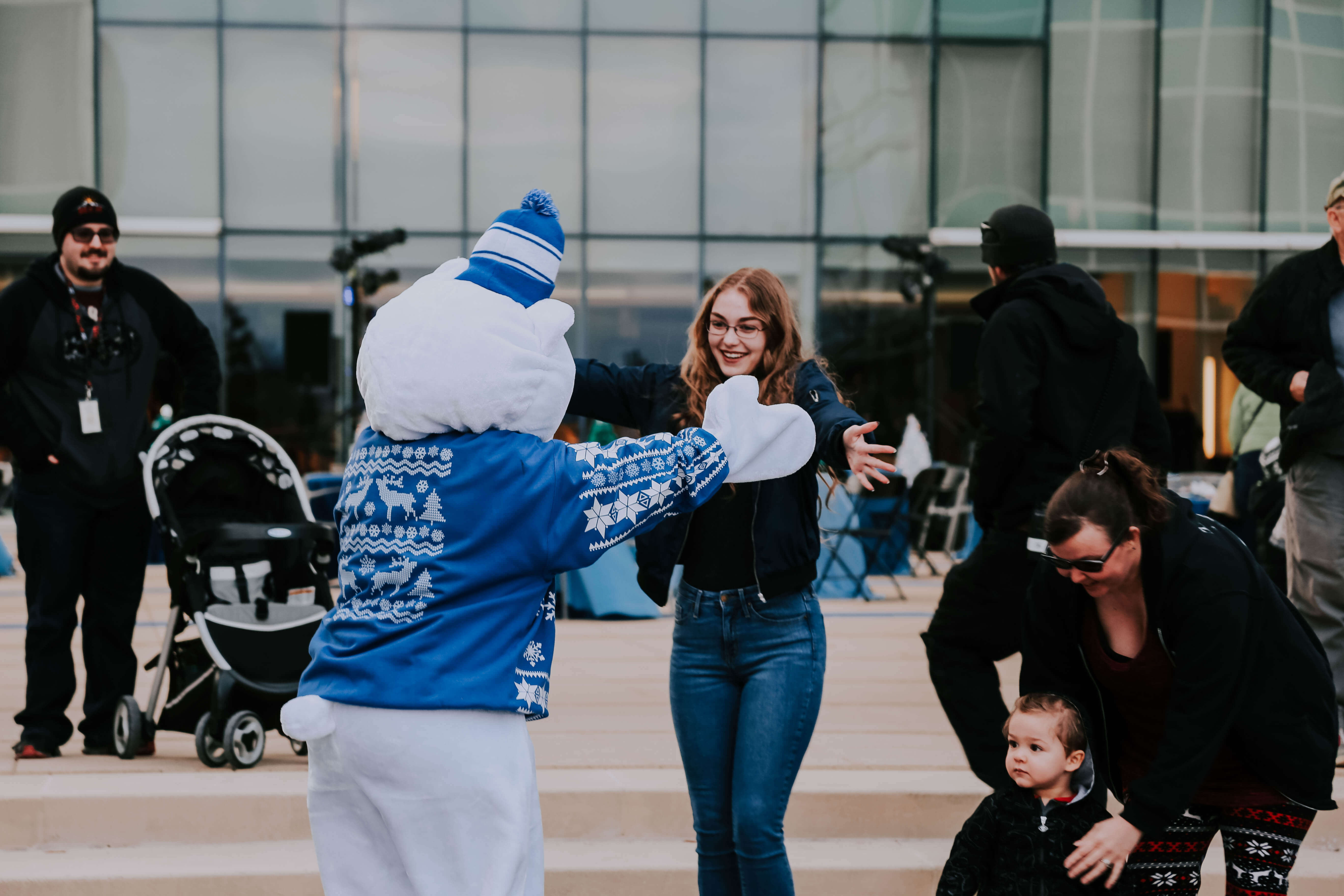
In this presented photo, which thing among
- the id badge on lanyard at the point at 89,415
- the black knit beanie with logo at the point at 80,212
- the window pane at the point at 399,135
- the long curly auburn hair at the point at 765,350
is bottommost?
the id badge on lanyard at the point at 89,415

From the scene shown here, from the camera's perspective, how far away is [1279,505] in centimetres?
518

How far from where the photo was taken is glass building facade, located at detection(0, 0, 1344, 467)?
1752 centimetres

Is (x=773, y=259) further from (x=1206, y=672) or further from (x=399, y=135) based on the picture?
(x=1206, y=672)

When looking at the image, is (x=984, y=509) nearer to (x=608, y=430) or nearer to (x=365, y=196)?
(x=608, y=430)

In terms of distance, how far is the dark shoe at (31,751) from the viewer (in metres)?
4.77

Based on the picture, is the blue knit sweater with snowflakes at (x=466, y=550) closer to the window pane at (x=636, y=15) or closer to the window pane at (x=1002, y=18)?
the window pane at (x=636, y=15)

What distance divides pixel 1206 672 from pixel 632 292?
1554 centimetres

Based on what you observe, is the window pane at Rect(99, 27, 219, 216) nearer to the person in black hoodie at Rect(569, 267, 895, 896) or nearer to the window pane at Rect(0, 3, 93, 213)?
the window pane at Rect(0, 3, 93, 213)

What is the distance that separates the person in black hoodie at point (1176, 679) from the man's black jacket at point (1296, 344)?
5.44 feet

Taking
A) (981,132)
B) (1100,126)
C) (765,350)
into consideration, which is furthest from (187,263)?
(765,350)

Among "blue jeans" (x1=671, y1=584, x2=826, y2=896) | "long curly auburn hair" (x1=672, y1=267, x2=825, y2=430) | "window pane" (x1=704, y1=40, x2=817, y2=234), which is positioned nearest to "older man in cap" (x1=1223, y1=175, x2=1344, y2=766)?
"long curly auburn hair" (x1=672, y1=267, x2=825, y2=430)

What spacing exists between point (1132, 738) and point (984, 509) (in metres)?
1.01

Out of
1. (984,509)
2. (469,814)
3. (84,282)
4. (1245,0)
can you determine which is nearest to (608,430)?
(84,282)

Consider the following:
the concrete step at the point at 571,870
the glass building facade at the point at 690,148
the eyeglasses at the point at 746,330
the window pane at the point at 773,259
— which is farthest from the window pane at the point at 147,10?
the eyeglasses at the point at 746,330
